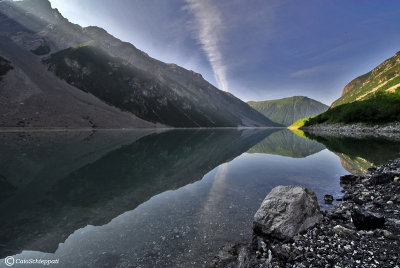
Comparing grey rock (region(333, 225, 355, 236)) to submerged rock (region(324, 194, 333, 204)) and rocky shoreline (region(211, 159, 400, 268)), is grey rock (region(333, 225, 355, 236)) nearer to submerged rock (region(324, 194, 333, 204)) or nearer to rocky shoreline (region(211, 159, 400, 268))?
rocky shoreline (region(211, 159, 400, 268))

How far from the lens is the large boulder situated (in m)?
9.62

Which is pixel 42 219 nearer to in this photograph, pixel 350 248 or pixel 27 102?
pixel 350 248

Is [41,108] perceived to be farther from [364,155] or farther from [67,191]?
[364,155]

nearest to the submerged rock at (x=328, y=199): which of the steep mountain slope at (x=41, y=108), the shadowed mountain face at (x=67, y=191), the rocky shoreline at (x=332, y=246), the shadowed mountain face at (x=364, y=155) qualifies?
the rocky shoreline at (x=332, y=246)

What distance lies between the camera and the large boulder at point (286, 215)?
9.62 m

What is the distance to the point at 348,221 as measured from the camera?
1053 centimetres

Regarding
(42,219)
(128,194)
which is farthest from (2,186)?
(128,194)

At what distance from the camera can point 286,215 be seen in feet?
32.9

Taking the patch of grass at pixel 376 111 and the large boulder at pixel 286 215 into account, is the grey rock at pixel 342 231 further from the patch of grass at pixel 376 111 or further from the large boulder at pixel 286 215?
the patch of grass at pixel 376 111

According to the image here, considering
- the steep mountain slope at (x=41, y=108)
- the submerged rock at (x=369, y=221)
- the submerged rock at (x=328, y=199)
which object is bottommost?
the submerged rock at (x=328, y=199)

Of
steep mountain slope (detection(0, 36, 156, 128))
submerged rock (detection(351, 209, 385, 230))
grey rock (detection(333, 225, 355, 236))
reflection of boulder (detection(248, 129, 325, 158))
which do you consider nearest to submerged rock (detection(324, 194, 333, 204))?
submerged rock (detection(351, 209, 385, 230))

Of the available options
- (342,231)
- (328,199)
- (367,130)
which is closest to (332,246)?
(342,231)

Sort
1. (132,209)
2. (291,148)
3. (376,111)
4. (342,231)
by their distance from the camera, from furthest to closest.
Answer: (376,111), (291,148), (132,209), (342,231)

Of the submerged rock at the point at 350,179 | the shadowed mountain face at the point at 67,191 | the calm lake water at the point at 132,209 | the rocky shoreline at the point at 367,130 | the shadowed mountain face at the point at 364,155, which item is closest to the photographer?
the calm lake water at the point at 132,209
